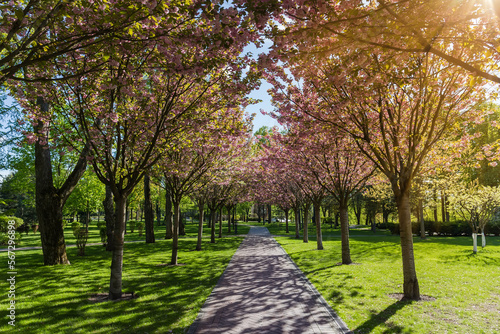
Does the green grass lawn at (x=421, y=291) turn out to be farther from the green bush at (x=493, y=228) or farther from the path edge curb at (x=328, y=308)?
the green bush at (x=493, y=228)

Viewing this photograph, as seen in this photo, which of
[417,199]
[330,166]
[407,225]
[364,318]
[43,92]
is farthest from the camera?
[417,199]

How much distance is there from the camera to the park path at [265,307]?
555cm

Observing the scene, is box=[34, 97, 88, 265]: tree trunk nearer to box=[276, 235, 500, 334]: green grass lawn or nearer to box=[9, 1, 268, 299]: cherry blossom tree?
box=[9, 1, 268, 299]: cherry blossom tree

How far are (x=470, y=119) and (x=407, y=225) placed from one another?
135 inches

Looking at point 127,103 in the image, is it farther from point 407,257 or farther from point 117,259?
point 407,257

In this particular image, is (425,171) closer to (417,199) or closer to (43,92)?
(43,92)

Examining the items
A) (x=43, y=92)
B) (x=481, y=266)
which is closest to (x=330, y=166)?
(x=481, y=266)

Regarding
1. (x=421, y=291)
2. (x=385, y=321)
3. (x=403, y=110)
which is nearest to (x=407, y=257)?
(x=421, y=291)

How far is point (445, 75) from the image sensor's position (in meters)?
6.84

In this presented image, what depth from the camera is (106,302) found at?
7.14 meters

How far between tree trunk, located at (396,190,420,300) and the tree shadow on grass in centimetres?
38

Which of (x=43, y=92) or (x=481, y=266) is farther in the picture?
(x=481, y=266)

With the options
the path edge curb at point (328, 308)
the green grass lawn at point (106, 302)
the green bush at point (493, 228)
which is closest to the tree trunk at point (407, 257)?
the path edge curb at point (328, 308)

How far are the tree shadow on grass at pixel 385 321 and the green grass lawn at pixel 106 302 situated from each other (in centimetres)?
348
